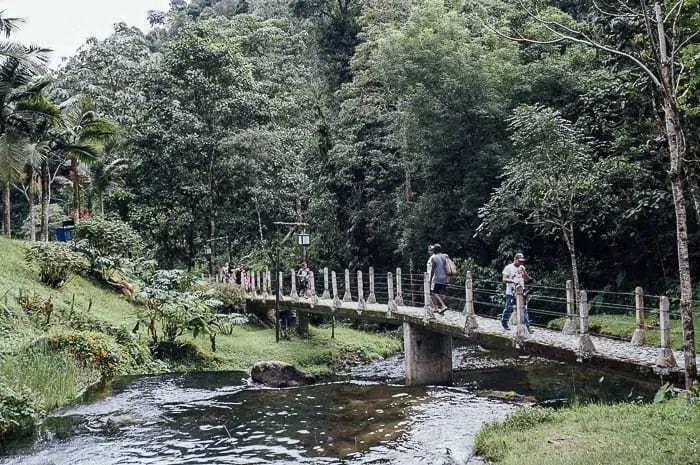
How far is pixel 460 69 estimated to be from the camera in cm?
2556

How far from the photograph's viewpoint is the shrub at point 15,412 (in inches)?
388

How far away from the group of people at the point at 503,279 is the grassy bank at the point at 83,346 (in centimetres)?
714

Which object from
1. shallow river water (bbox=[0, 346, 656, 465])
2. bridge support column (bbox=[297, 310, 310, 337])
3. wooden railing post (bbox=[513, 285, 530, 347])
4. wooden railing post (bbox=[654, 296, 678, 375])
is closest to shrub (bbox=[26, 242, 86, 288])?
shallow river water (bbox=[0, 346, 656, 465])

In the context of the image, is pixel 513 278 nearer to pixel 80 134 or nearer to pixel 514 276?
pixel 514 276

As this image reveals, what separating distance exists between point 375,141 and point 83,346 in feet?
66.8

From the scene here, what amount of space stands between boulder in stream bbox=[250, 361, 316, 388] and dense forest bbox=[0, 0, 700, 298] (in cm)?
872

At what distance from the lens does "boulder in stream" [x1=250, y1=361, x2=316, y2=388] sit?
16.5m

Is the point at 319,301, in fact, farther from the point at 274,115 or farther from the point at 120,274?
the point at 274,115

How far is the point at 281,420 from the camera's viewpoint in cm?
1281

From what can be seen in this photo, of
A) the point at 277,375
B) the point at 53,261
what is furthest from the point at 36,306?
the point at 277,375

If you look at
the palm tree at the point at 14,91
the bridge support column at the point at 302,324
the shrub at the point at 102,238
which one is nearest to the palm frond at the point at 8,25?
the palm tree at the point at 14,91

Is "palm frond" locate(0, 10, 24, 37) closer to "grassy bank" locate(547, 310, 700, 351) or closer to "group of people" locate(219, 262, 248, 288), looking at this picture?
"group of people" locate(219, 262, 248, 288)

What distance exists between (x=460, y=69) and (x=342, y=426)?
56.1 ft

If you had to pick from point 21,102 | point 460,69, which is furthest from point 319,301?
point 21,102
